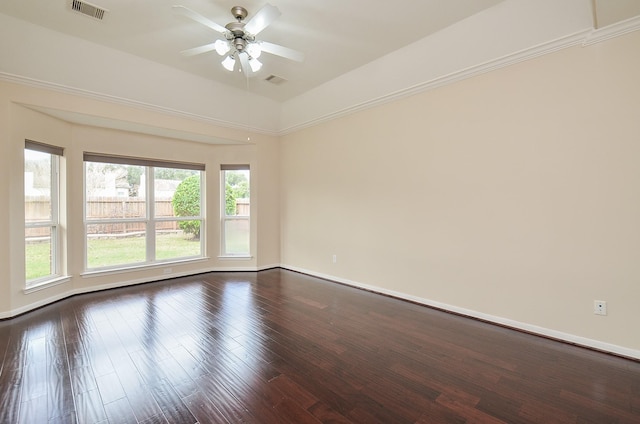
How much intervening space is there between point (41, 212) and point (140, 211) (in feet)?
4.06

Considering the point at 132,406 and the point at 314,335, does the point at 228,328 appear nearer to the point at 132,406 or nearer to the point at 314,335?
the point at 314,335

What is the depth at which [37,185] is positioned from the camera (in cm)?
368

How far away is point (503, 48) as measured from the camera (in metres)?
2.90

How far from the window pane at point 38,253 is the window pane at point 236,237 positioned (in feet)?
8.32

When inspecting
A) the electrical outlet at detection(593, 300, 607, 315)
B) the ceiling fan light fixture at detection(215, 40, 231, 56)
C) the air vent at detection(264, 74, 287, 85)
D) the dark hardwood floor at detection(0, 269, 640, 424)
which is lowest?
the dark hardwood floor at detection(0, 269, 640, 424)

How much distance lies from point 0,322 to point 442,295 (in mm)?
5049

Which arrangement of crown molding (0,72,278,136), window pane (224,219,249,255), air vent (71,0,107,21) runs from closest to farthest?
air vent (71,0,107,21)
crown molding (0,72,278,136)
window pane (224,219,249,255)

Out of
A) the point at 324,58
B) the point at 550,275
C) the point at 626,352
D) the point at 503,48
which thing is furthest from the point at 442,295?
the point at 324,58

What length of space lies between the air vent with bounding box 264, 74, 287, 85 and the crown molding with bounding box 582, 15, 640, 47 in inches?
143

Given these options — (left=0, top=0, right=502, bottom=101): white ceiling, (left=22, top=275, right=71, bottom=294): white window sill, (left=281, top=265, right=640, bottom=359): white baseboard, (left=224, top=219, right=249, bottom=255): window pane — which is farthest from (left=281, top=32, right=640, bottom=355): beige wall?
(left=22, top=275, right=71, bottom=294): white window sill

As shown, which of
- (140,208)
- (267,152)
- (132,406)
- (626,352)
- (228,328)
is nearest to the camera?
(132,406)

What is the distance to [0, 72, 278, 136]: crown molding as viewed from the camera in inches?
126

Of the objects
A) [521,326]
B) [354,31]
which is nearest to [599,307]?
[521,326]

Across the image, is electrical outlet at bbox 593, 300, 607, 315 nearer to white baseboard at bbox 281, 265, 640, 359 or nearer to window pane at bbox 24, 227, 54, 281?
white baseboard at bbox 281, 265, 640, 359
